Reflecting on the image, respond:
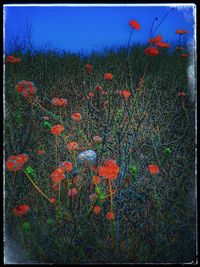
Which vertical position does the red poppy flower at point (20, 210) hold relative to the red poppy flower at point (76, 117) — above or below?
below

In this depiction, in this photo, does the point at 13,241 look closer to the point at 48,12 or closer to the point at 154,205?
the point at 154,205

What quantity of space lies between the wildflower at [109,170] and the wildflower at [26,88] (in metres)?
0.59

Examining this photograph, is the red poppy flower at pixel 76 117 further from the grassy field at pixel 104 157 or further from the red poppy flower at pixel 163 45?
the red poppy flower at pixel 163 45

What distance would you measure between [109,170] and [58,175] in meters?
0.29

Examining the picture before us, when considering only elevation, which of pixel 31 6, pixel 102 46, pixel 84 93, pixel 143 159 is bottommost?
pixel 143 159

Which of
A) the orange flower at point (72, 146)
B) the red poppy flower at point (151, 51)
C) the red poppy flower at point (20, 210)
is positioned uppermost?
the red poppy flower at point (151, 51)

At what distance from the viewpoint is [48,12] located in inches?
115

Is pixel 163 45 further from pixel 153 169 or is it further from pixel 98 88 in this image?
pixel 153 169

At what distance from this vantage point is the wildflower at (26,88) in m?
2.94

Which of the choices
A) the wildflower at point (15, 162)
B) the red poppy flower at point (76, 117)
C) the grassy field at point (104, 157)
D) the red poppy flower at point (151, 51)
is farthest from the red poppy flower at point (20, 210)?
the red poppy flower at point (151, 51)

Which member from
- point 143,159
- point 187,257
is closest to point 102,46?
point 143,159

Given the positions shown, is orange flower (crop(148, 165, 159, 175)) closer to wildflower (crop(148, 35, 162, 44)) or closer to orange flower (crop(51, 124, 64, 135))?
orange flower (crop(51, 124, 64, 135))

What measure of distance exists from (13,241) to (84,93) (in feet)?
3.11

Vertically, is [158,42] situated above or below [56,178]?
above
